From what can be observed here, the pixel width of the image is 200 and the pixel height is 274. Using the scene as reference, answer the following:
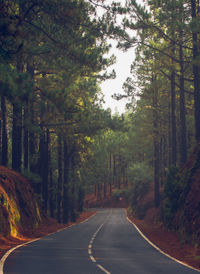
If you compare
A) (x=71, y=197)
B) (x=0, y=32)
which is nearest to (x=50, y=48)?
(x=0, y=32)

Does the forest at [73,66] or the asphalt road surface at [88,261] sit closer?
the asphalt road surface at [88,261]

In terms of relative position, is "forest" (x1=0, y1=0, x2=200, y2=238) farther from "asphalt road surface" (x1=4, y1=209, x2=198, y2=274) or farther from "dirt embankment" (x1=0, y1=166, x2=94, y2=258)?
"asphalt road surface" (x1=4, y1=209, x2=198, y2=274)

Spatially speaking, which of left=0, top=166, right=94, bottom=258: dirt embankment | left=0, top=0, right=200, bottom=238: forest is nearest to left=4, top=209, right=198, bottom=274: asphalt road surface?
left=0, top=166, right=94, bottom=258: dirt embankment

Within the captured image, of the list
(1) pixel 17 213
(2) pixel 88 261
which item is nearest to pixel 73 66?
(1) pixel 17 213

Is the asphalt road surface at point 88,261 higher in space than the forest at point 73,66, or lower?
A: lower

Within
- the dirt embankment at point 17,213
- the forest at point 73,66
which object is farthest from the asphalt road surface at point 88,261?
the forest at point 73,66

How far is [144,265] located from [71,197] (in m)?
31.4

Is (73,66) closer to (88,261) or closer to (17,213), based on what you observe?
(17,213)

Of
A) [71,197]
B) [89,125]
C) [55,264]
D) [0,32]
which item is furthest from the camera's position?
[71,197]

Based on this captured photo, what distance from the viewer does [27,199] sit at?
1072 inches

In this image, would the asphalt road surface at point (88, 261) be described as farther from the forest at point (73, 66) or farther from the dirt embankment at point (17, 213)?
the forest at point (73, 66)

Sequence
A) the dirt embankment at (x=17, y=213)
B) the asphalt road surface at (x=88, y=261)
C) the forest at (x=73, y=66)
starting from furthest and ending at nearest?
the dirt embankment at (x=17, y=213) < the forest at (x=73, y=66) < the asphalt road surface at (x=88, y=261)

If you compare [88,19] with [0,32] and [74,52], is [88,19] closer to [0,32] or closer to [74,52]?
[74,52]

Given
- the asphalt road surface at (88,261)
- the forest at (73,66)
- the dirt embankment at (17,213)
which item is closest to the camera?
the asphalt road surface at (88,261)
